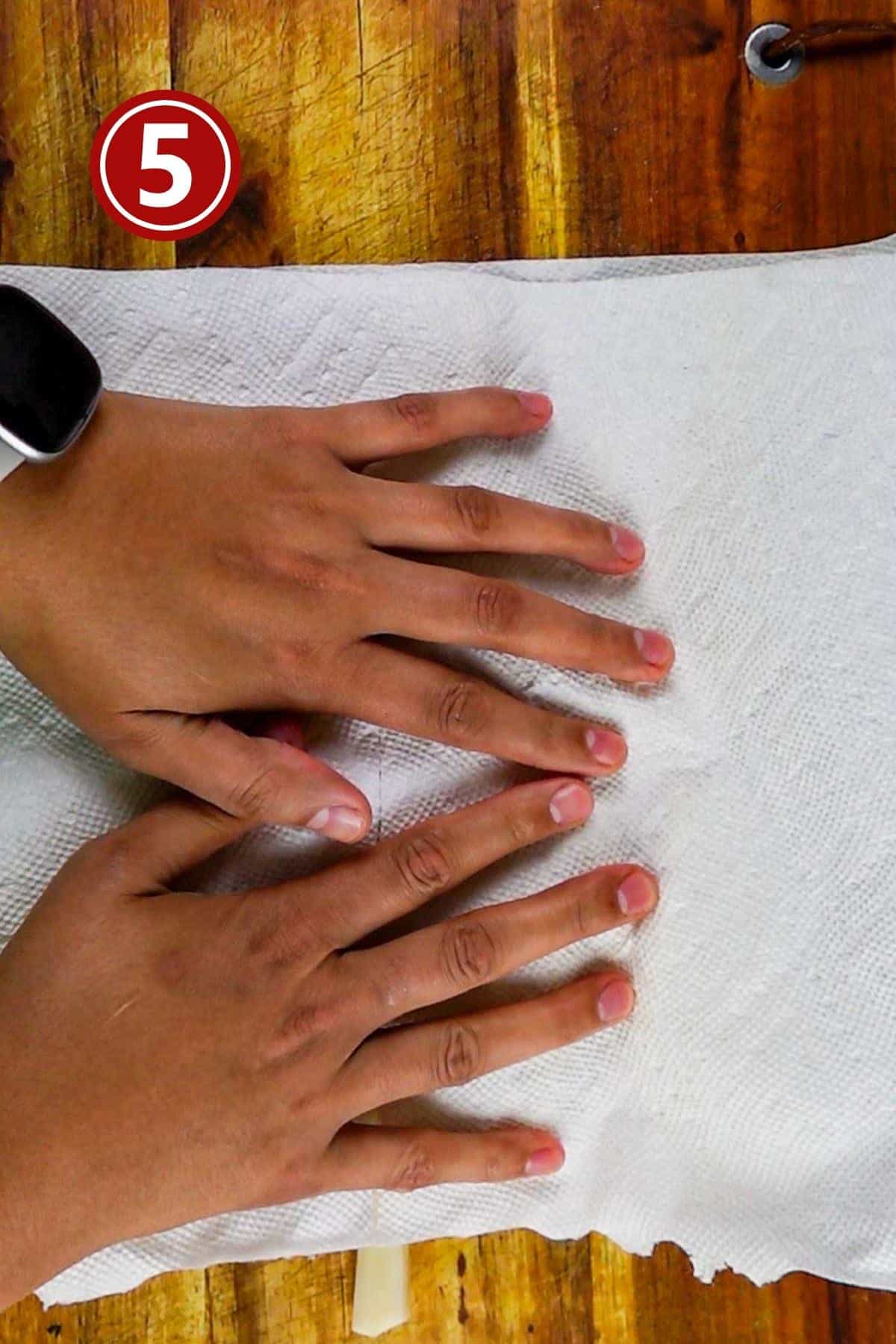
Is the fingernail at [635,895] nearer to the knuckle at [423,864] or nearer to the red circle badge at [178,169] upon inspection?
the knuckle at [423,864]

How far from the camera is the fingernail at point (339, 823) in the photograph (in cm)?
63

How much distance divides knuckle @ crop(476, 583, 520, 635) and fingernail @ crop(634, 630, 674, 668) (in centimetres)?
7

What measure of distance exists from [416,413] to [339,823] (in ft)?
0.68

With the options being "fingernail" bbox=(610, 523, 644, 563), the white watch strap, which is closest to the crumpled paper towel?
"fingernail" bbox=(610, 523, 644, 563)

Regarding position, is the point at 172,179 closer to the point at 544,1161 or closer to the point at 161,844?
the point at 161,844

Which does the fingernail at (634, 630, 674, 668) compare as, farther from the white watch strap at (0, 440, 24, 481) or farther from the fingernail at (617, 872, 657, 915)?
the white watch strap at (0, 440, 24, 481)

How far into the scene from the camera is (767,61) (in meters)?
0.75

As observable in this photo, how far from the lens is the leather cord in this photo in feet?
2.43

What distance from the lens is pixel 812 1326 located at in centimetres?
75

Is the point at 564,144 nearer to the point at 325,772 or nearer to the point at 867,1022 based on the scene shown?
the point at 325,772

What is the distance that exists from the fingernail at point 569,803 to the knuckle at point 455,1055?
0.12m

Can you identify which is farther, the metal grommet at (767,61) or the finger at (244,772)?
the metal grommet at (767,61)

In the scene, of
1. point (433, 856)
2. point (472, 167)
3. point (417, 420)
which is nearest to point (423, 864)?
point (433, 856)

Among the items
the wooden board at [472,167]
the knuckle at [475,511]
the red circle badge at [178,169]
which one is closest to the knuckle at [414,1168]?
the wooden board at [472,167]
